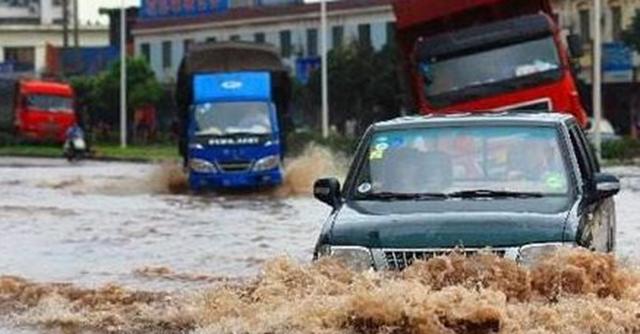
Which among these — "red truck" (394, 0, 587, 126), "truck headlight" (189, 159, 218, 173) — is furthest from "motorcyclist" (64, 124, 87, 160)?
"red truck" (394, 0, 587, 126)

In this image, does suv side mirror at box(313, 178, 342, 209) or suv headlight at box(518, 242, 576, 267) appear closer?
suv headlight at box(518, 242, 576, 267)

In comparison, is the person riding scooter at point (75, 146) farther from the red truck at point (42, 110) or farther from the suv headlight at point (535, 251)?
the suv headlight at point (535, 251)

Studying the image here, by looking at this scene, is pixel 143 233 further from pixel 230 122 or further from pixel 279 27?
pixel 279 27

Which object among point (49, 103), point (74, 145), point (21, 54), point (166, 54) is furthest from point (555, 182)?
point (21, 54)

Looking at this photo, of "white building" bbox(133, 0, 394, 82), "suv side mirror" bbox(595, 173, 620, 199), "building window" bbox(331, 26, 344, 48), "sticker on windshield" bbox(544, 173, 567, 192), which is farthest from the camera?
"building window" bbox(331, 26, 344, 48)

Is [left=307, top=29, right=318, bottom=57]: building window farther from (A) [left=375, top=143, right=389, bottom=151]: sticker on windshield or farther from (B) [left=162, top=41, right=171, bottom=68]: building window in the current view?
(A) [left=375, top=143, right=389, bottom=151]: sticker on windshield

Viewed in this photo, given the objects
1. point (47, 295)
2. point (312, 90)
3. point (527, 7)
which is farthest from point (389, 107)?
point (47, 295)

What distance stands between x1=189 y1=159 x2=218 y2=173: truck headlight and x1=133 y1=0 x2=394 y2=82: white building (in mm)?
40822

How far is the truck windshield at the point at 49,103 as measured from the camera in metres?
64.4

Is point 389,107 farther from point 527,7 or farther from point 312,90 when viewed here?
point 527,7

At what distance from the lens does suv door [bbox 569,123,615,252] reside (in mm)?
9936

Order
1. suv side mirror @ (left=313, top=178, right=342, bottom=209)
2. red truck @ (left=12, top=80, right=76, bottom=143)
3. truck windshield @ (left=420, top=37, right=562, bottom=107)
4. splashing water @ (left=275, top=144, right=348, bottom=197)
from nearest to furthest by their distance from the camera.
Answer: suv side mirror @ (left=313, top=178, right=342, bottom=209) < truck windshield @ (left=420, top=37, right=562, bottom=107) < splashing water @ (left=275, top=144, right=348, bottom=197) < red truck @ (left=12, top=80, right=76, bottom=143)

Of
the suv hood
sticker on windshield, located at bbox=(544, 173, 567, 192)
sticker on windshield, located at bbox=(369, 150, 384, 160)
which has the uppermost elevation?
sticker on windshield, located at bbox=(369, 150, 384, 160)

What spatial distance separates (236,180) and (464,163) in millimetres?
19969
